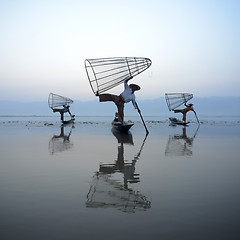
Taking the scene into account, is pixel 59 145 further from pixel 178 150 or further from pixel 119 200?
pixel 119 200

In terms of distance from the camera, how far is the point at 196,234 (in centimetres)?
422

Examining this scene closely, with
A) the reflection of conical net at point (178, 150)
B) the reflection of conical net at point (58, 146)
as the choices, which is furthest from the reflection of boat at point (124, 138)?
the reflection of conical net at point (58, 146)

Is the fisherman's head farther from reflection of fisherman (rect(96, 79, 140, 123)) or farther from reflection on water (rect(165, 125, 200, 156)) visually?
reflection on water (rect(165, 125, 200, 156))

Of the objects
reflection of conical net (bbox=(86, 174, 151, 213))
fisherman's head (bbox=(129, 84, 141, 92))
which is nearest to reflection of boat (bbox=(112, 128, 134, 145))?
fisherman's head (bbox=(129, 84, 141, 92))

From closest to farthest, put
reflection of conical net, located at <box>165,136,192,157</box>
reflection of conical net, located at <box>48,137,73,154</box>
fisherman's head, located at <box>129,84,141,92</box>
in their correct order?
reflection of conical net, located at <box>165,136,192,157</box> → reflection of conical net, located at <box>48,137,73,154</box> → fisherman's head, located at <box>129,84,141,92</box>

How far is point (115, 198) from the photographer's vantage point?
612 cm

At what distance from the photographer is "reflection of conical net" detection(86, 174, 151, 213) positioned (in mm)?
5500

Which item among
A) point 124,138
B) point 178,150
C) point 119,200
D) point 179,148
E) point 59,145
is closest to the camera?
point 119,200

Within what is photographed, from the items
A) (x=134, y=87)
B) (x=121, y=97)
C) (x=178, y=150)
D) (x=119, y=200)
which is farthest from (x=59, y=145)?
(x=134, y=87)

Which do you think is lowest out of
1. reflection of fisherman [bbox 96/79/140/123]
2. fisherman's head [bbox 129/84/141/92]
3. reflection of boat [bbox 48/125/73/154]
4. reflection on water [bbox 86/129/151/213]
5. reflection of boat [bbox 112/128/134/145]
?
reflection of boat [bbox 112/128/134/145]

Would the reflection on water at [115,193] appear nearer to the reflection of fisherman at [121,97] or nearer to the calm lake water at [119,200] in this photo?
the calm lake water at [119,200]

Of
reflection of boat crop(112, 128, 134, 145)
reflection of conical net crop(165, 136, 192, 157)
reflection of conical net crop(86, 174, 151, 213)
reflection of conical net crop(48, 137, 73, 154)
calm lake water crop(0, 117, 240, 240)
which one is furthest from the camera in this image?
reflection of boat crop(112, 128, 134, 145)

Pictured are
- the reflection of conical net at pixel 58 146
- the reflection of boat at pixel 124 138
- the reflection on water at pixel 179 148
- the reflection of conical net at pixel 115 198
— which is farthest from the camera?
the reflection of boat at pixel 124 138

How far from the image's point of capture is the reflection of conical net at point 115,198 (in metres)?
5.50
